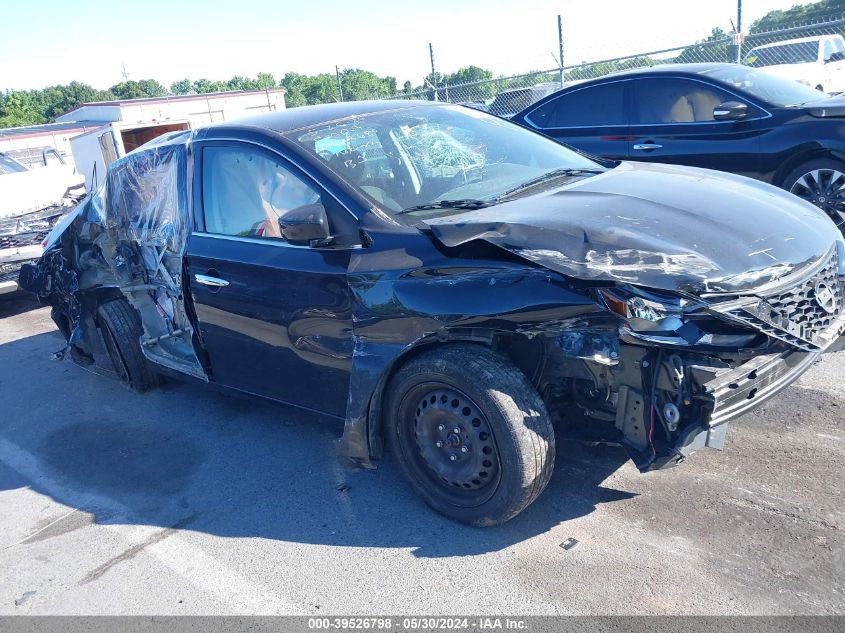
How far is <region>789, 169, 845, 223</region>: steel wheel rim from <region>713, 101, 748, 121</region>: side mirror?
815 millimetres

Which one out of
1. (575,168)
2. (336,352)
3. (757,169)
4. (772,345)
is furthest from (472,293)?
(757,169)

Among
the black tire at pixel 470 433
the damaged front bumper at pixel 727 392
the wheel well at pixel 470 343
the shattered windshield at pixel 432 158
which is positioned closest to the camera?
the damaged front bumper at pixel 727 392

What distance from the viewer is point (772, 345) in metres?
2.75

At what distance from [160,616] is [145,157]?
10.2 ft

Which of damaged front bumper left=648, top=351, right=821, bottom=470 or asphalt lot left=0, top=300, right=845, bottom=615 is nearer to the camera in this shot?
damaged front bumper left=648, top=351, right=821, bottom=470

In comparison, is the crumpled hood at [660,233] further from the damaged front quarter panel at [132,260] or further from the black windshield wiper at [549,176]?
the damaged front quarter panel at [132,260]

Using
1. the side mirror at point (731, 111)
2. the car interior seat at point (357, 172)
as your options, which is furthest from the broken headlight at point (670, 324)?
the side mirror at point (731, 111)

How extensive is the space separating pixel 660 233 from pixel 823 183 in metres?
4.57

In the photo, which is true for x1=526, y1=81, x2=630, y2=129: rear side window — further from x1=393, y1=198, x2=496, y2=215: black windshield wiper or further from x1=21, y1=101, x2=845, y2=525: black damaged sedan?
x1=393, y1=198, x2=496, y2=215: black windshield wiper

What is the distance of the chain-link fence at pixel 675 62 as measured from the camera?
11469 mm

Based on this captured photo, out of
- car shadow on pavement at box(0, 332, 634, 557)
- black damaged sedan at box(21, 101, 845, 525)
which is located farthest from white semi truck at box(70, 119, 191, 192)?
black damaged sedan at box(21, 101, 845, 525)

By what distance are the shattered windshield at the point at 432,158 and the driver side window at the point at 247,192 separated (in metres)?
0.21

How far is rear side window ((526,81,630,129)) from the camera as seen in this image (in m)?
7.90

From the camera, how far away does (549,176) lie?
13.4ft
